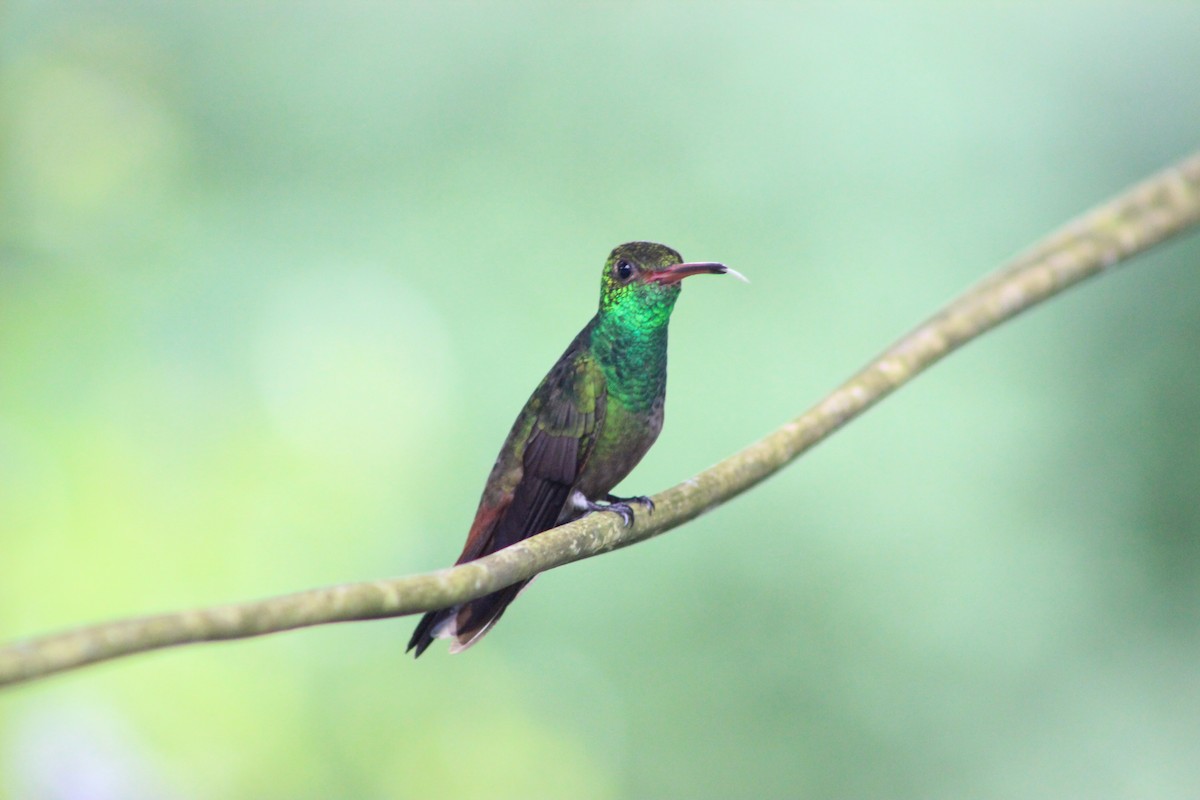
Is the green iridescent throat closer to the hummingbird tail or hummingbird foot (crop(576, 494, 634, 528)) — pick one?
hummingbird foot (crop(576, 494, 634, 528))

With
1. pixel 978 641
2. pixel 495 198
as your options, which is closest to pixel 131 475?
pixel 495 198

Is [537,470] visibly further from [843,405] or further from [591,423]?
[843,405]

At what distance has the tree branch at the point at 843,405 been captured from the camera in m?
0.70

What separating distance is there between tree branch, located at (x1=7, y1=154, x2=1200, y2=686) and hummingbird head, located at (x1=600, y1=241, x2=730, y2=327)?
174mm

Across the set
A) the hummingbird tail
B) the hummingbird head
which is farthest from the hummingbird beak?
the hummingbird tail

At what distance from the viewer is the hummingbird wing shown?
1008 millimetres

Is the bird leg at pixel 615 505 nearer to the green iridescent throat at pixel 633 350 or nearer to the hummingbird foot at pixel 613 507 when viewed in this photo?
the hummingbird foot at pixel 613 507

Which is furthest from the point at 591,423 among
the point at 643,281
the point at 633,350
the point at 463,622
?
the point at 463,622

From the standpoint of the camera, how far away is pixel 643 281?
3.61 ft

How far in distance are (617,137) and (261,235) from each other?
44.5 inches

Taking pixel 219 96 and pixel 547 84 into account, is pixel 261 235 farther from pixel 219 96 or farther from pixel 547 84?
pixel 547 84

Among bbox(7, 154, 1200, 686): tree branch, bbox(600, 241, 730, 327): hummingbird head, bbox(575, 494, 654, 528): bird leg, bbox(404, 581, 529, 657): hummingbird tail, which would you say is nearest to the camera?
bbox(7, 154, 1200, 686): tree branch

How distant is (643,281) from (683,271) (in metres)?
0.07

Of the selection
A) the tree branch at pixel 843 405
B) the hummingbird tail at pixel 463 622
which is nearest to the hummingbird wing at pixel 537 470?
the hummingbird tail at pixel 463 622
